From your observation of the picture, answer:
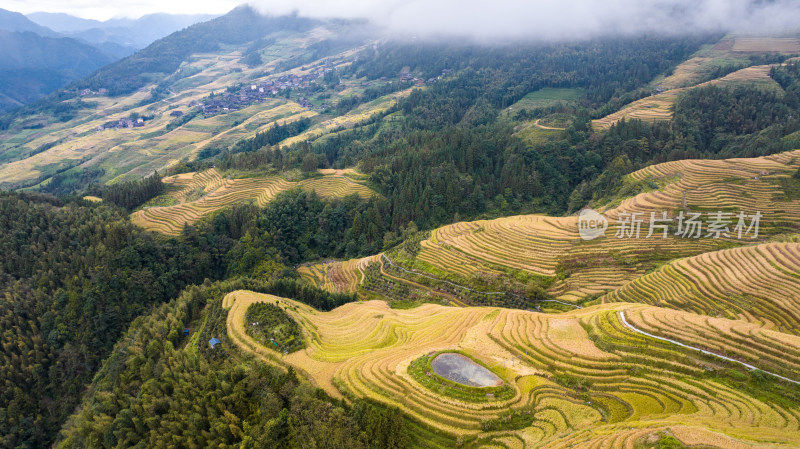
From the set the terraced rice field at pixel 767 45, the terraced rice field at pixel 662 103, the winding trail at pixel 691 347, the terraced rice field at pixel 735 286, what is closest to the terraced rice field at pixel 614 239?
the terraced rice field at pixel 735 286

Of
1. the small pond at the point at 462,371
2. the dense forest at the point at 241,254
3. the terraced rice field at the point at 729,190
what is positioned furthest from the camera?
the terraced rice field at the point at 729,190

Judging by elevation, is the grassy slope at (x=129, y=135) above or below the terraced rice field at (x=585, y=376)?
above

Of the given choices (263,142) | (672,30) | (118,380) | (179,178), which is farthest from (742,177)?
(672,30)

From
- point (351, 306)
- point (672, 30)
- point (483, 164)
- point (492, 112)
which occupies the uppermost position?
point (672, 30)

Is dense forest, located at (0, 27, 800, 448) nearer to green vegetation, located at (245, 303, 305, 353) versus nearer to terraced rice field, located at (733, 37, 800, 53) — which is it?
green vegetation, located at (245, 303, 305, 353)

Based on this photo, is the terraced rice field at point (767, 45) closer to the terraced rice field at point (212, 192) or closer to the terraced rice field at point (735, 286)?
the terraced rice field at point (735, 286)

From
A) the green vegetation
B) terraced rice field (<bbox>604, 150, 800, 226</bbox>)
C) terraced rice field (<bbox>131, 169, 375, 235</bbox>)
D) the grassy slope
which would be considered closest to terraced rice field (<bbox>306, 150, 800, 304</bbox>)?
terraced rice field (<bbox>604, 150, 800, 226</bbox>)

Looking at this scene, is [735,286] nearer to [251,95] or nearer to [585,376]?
[585,376]

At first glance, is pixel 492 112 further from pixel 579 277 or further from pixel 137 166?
pixel 137 166

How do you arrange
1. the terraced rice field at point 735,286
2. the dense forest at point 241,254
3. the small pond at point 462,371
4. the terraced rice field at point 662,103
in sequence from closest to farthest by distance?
the small pond at point 462,371 → the dense forest at point 241,254 → the terraced rice field at point 735,286 → the terraced rice field at point 662,103
